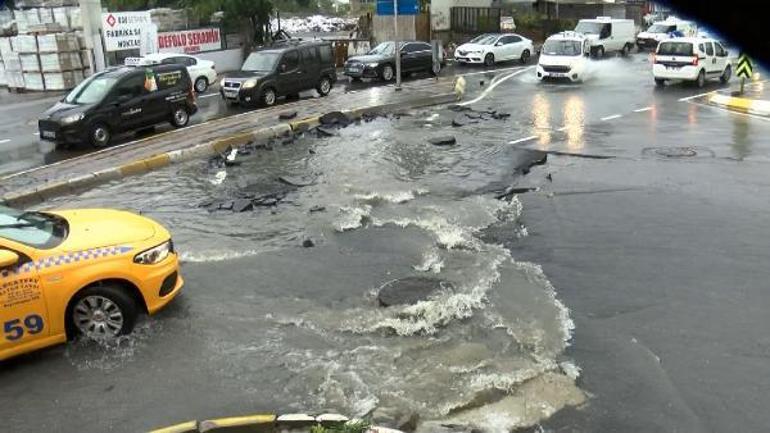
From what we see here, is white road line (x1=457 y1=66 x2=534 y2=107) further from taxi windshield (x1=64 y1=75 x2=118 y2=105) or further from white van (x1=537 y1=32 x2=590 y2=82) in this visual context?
taxi windshield (x1=64 y1=75 x2=118 y2=105)

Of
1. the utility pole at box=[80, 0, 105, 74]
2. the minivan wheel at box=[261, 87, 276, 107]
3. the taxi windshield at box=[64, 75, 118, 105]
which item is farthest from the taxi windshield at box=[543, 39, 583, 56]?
the utility pole at box=[80, 0, 105, 74]

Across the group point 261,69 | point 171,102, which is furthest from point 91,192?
point 261,69

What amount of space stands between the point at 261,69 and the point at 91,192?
1063 cm

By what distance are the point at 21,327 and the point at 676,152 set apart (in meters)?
13.2

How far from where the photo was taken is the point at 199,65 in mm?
27016

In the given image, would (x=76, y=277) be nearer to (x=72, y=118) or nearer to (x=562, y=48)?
(x=72, y=118)

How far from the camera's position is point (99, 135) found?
1703 centimetres

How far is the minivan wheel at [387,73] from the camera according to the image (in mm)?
28109

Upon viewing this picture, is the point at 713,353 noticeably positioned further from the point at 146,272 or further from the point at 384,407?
the point at 146,272

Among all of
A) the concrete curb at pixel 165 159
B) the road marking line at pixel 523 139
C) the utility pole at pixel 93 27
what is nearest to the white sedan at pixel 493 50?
the concrete curb at pixel 165 159

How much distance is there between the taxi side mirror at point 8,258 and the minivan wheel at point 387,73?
22.7 meters

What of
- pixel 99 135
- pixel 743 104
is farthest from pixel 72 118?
pixel 743 104

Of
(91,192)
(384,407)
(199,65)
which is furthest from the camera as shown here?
(199,65)

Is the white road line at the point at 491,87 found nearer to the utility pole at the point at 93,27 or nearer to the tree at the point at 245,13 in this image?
the tree at the point at 245,13
